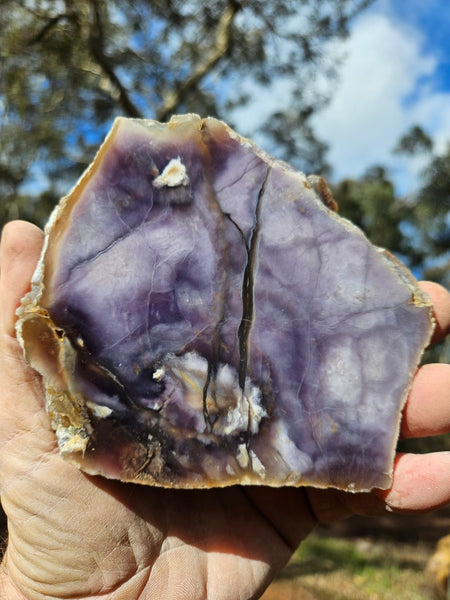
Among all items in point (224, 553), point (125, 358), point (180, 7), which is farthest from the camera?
point (180, 7)

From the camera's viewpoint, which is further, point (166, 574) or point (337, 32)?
point (337, 32)

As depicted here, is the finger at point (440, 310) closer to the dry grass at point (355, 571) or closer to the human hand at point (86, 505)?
the human hand at point (86, 505)

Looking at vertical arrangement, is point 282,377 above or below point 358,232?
below

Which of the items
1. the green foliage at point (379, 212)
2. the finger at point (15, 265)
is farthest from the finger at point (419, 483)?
the green foliage at point (379, 212)

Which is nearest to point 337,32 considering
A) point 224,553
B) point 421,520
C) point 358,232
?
point 358,232

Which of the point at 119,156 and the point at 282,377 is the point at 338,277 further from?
the point at 119,156

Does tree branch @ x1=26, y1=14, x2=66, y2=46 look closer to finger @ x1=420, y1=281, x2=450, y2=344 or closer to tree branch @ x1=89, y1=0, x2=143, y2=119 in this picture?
tree branch @ x1=89, y1=0, x2=143, y2=119
